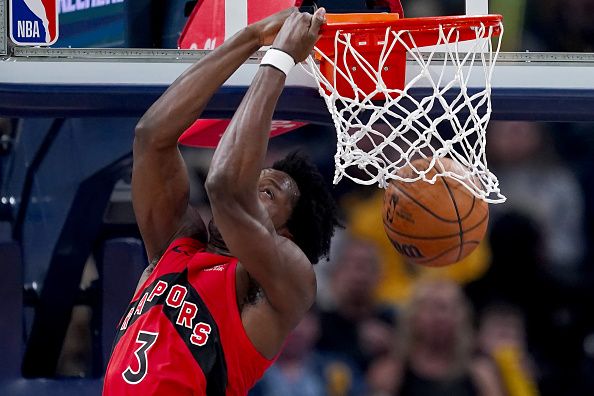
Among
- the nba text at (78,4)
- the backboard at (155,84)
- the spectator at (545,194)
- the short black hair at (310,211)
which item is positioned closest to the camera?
the short black hair at (310,211)

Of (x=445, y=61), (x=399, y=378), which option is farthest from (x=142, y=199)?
(x=399, y=378)

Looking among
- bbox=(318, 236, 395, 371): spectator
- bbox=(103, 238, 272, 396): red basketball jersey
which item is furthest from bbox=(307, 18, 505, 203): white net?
bbox=(318, 236, 395, 371): spectator

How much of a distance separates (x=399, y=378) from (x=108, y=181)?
1.45 metres

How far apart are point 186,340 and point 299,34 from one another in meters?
0.79

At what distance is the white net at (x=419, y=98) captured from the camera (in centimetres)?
261

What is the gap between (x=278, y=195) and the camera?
258 centimetres

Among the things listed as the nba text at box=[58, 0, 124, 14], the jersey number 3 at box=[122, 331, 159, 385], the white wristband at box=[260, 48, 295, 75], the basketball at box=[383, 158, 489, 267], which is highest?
the white wristband at box=[260, 48, 295, 75]

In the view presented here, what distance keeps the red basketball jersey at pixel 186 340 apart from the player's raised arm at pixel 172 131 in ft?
0.62

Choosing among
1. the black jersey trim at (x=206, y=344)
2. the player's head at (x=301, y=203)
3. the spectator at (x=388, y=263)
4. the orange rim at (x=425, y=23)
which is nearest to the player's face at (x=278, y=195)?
the player's head at (x=301, y=203)

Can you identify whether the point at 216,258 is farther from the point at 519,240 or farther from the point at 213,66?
the point at 519,240

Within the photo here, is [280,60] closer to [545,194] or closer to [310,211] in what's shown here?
[310,211]

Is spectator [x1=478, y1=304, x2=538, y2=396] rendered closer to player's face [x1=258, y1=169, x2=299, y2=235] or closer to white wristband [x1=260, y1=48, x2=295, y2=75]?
player's face [x1=258, y1=169, x2=299, y2=235]

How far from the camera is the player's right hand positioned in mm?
2348

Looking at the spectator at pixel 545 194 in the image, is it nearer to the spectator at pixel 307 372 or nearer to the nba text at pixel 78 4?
the spectator at pixel 307 372
